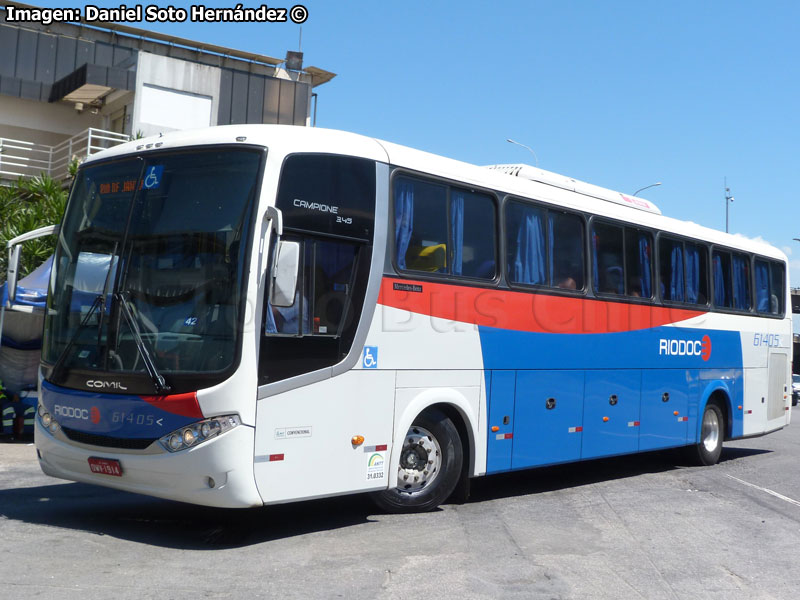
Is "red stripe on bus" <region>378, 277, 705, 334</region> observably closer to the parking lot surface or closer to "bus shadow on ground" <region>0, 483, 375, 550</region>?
the parking lot surface

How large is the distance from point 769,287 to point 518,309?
7983mm

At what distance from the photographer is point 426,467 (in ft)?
30.1

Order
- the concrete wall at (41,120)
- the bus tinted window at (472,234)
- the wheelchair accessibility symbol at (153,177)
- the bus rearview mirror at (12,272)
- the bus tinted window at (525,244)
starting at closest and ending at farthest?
the wheelchair accessibility symbol at (153,177) < the bus rearview mirror at (12,272) < the bus tinted window at (472,234) < the bus tinted window at (525,244) < the concrete wall at (41,120)

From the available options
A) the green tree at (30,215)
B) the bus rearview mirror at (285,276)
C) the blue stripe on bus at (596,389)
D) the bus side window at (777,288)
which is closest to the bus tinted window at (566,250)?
the blue stripe on bus at (596,389)

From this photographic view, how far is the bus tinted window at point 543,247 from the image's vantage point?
33.6 ft

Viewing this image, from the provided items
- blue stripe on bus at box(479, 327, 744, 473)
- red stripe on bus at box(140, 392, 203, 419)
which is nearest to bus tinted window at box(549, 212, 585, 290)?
blue stripe on bus at box(479, 327, 744, 473)

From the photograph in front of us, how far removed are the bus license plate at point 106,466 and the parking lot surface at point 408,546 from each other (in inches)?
20.5

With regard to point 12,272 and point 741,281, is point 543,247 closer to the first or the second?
point 12,272

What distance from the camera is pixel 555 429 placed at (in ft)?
35.4

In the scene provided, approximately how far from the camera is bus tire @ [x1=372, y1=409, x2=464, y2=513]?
8969 mm

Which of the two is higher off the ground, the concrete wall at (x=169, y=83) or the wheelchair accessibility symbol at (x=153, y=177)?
the concrete wall at (x=169, y=83)

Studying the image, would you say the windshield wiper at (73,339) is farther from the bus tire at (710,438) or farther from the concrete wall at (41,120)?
the concrete wall at (41,120)

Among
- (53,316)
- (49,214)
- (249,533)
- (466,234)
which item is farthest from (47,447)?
(49,214)

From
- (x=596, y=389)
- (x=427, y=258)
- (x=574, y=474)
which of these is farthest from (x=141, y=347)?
(x=574, y=474)
